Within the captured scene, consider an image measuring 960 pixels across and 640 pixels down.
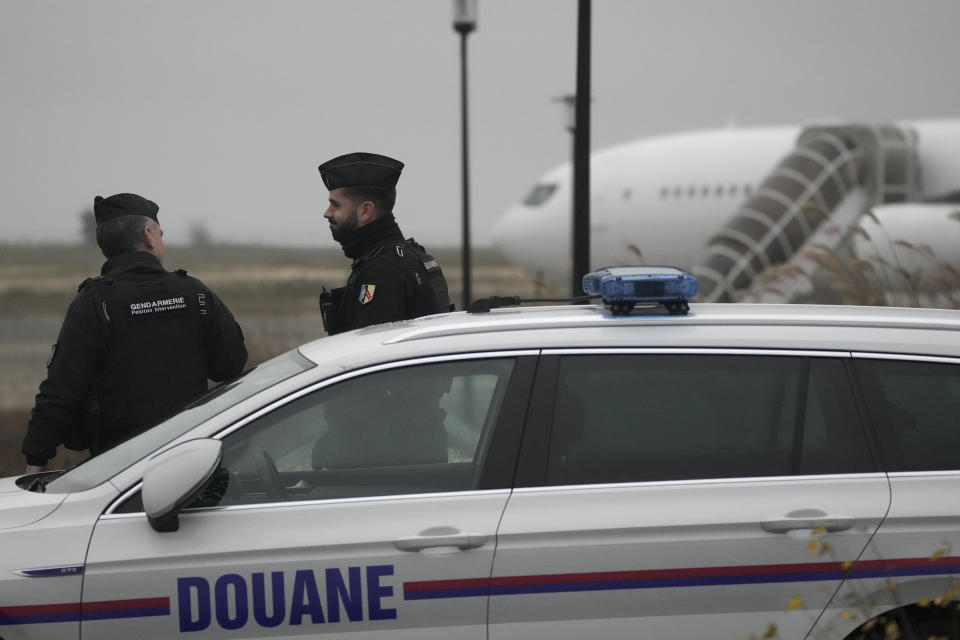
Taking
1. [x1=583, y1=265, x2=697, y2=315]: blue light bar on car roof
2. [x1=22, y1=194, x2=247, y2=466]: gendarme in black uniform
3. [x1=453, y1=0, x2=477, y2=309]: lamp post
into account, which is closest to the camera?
[x1=583, y1=265, x2=697, y2=315]: blue light bar on car roof

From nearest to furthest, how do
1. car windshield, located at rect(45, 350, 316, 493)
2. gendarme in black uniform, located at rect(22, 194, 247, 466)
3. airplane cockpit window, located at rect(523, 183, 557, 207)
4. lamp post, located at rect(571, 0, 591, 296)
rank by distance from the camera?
car windshield, located at rect(45, 350, 316, 493)
gendarme in black uniform, located at rect(22, 194, 247, 466)
lamp post, located at rect(571, 0, 591, 296)
airplane cockpit window, located at rect(523, 183, 557, 207)

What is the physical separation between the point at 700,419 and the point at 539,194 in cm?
2084

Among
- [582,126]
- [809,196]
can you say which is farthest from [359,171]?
[809,196]

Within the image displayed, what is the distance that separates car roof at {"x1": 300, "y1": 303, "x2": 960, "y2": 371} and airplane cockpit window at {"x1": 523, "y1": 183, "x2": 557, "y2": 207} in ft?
66.4

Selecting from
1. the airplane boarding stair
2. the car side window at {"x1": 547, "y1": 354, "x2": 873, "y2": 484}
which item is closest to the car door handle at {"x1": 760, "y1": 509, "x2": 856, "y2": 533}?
the car side window at {"x1": 547, "y1": 354, "x2": 873, "y2": 484}

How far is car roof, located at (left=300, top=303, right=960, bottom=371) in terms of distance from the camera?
3.35m

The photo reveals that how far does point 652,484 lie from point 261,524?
998mm

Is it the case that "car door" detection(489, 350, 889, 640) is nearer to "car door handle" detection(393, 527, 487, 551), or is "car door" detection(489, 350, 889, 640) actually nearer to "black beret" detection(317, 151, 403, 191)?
"car door handle" detection(393, 527, 487, 551)

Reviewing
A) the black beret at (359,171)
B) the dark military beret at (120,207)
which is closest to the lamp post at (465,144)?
the black beret at (359,171)

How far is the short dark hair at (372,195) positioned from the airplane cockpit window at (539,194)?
1911cm

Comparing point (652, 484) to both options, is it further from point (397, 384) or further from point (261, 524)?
point (261, 524)

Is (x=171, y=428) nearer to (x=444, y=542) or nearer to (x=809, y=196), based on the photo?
(x=444, y=542)

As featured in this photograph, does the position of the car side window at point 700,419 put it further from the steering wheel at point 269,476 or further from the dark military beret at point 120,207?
the dark military beret at point 120,207

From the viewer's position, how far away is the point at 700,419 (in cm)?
329
